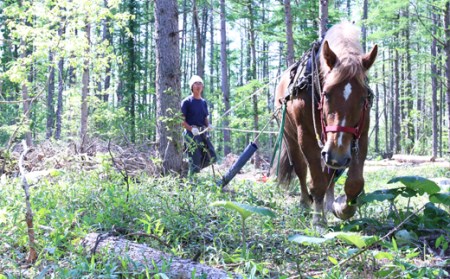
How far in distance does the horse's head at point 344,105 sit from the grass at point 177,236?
0.68 meters

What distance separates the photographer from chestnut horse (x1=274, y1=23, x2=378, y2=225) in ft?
11.5

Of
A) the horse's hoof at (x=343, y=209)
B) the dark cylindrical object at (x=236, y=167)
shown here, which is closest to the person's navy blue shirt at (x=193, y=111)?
the dark cylindrical object at (x=236, y=167)

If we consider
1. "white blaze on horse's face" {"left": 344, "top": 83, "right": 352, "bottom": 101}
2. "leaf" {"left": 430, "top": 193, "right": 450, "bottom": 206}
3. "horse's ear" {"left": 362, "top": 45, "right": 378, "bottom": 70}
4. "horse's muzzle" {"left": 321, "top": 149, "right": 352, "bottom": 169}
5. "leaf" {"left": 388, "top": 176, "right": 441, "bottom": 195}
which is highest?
"horse's ear" {"left": 362, "top": 45, "right": 378, "bottom": 70}

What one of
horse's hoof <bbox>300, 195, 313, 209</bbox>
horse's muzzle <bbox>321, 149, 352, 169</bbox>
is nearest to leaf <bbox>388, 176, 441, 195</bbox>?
horse's muzzle <bbox>321, 149, 352, 169</bbox>

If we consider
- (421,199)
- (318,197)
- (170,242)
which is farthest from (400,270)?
(421,199)

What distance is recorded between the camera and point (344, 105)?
353cm

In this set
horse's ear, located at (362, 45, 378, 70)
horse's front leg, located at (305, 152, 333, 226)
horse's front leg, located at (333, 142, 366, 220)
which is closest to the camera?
horse's ear, located at (362, 45, 378, 70)

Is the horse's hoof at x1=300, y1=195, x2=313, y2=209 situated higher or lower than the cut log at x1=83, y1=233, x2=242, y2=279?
lower

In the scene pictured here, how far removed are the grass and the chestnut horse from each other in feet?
1.21

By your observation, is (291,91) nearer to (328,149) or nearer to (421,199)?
(328,149)

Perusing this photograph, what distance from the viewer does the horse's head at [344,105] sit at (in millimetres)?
3473

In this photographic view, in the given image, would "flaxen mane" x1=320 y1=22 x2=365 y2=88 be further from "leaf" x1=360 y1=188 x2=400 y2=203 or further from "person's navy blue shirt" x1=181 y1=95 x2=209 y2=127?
"person's navy blue shirt" x1=181 y1=95 x2=209 y2=127

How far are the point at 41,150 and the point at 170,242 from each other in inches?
231

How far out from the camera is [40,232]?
10.4 feet
